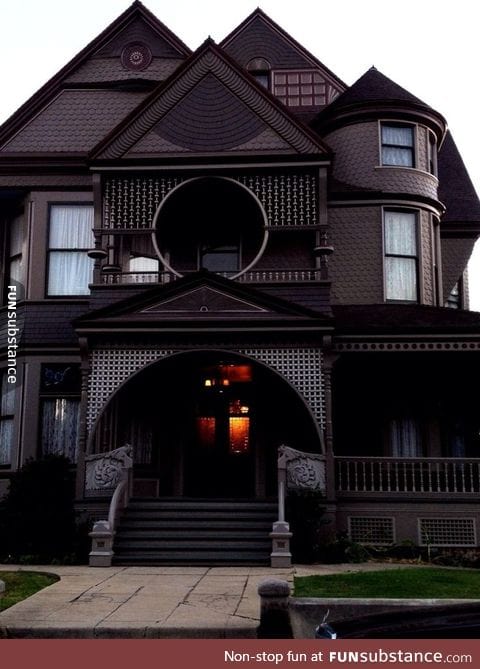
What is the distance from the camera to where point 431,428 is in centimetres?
1883

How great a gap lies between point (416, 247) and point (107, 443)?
29.4ft

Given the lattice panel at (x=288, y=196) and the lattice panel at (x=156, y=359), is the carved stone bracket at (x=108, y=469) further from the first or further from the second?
the lattice panel at (x=288, y=196)

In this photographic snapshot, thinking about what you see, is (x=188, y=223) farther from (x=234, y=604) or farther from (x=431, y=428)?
(x=234, y=604)

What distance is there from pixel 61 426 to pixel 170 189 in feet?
19.8

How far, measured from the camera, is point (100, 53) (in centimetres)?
2100

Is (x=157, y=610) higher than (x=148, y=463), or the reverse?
(x=148, y=463)

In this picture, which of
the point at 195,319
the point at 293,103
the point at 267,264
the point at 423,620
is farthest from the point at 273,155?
the point at 423,620

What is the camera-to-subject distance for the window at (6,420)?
18766 millimetres

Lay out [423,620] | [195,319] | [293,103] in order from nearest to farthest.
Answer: [423,620], [195,319], [293,103]

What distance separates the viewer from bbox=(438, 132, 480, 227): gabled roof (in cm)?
2245

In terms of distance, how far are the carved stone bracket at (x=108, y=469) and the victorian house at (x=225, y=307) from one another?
0.14 ft

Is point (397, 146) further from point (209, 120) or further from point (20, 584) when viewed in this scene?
point (20, 584)

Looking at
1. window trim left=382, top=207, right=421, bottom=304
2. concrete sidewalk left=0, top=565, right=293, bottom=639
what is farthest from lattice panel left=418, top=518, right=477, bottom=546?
window trim left=382, top=207, right=421, bottom=304

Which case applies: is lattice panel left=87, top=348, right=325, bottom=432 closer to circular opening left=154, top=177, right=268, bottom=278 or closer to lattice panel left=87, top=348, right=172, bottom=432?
lattice panel left=87, top=348, right=172, bottom=432
